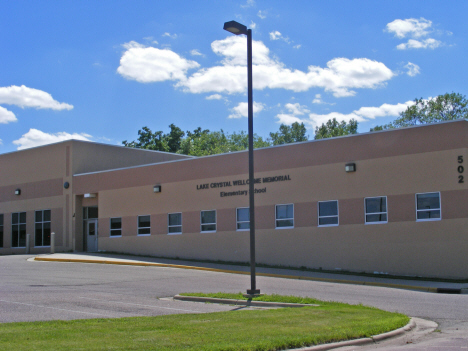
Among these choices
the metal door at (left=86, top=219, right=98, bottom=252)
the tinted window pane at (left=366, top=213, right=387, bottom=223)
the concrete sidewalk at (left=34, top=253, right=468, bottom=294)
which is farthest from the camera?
the metal door at (left=86, top=219, right=98, bottom=252)

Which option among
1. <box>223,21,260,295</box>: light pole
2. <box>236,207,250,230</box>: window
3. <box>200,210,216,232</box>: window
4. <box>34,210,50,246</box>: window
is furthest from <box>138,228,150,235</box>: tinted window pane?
<box>223,21,260,295</box>: light pole

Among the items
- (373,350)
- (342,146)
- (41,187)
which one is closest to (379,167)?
(342,146)

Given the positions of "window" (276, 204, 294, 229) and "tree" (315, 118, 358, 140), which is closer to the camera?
"window" (276, 204, 294, 229)

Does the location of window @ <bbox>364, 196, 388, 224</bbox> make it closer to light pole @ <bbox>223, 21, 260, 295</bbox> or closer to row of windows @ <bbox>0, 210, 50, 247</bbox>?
light pole @ <bbox>223, 21, 260, 295</bbox>

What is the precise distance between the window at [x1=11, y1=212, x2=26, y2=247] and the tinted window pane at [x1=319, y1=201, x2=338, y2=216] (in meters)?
23.9

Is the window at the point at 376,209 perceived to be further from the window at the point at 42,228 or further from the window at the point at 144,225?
the window at the point at 42,228

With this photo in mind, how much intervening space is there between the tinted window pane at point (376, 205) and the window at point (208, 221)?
8.67 meters

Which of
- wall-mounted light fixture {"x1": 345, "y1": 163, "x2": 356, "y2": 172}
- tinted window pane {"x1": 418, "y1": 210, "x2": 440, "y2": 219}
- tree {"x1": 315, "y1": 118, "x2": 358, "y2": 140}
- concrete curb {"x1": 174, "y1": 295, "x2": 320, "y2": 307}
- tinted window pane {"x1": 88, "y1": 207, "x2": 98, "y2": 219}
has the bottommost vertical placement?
concrete curb {"x1": 174, "y1": 295, "x2": 320, "y2": 307}

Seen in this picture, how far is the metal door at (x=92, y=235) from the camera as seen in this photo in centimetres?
3431

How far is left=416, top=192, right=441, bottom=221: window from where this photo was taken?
21.1m

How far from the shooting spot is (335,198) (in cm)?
2361

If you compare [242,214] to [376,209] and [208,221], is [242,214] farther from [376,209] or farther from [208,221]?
[376,209]

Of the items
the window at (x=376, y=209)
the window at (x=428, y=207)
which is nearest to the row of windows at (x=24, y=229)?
the window at (x=376, y=209)

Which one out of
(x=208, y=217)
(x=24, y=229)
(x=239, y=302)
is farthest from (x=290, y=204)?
(x=24, y=229)
